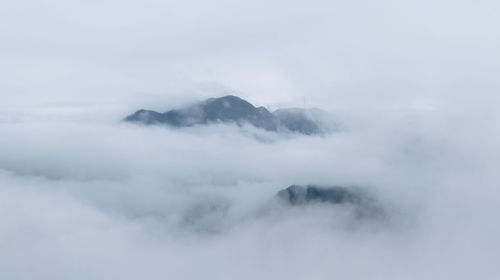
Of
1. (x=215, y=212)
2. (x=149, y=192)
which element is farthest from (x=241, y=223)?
(x=149, y=192)

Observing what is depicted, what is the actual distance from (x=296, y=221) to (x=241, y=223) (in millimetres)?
16752

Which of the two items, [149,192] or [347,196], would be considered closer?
[347,196]

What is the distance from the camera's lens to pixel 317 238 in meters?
170

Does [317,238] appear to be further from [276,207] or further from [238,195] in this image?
[238,195]

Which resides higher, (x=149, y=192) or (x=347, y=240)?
(x=149, y=192)

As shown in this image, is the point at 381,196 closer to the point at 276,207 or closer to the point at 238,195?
the point at 276,207

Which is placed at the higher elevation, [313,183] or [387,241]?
[313,183]

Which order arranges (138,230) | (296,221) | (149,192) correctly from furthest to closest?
(149,192), (296,221), (138,230)

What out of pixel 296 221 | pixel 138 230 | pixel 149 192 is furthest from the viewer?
pixel 149 192

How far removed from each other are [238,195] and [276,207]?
2146cm

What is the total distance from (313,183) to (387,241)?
28613 millimetres

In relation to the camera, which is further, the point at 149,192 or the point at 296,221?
the point at 149,192

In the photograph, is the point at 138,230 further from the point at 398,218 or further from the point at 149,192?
the point at 398,218

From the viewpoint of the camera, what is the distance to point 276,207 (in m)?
175
